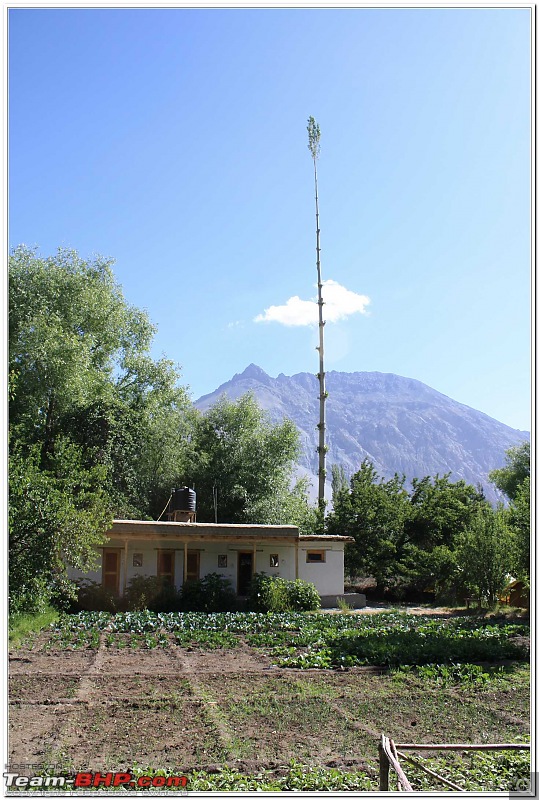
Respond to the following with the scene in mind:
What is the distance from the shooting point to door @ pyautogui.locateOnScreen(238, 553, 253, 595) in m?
15.0

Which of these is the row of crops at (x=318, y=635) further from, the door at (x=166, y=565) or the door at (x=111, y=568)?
the door at (x=166, y=565)

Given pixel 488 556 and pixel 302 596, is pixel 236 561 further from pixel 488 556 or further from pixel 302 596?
pixel 488 556

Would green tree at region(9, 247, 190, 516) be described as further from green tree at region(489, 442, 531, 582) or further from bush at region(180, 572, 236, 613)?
green tree at region(489, 442, 531, 582)

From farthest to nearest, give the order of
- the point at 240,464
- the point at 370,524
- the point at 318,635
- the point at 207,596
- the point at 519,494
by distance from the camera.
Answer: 1. the point at 370,524
2. the point at 240,464
3. the point at 519,494
4. the point at 207,596
5. the point at 318,635

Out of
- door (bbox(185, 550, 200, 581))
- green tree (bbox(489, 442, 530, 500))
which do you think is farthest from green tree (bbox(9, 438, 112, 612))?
green tree (bbox(489, 442, 530, 500))

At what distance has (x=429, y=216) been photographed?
21.9 ft

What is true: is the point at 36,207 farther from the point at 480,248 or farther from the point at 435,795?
the point at 435,795

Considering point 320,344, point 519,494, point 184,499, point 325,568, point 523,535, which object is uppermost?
point 320,344

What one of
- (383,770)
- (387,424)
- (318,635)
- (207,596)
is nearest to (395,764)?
(383,770)

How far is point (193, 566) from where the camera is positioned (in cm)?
1491

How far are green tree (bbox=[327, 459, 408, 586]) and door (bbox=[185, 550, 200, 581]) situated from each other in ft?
15.4

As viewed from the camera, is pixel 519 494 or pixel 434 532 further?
pixel 434 532

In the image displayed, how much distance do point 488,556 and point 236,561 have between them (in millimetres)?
5947

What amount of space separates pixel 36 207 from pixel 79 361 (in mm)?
7300
